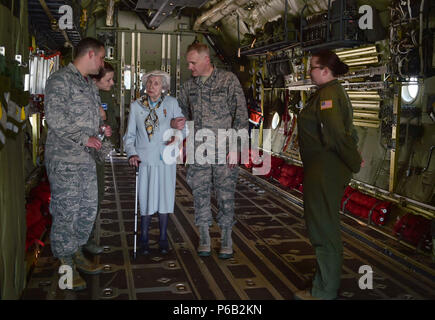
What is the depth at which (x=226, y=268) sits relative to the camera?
423cm

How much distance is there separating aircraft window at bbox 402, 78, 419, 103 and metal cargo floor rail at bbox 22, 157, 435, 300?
2.02 meters

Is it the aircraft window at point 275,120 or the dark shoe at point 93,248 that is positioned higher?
the aircraft window at point 275,120

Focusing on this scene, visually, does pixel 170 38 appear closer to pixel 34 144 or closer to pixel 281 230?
pixel 34 144

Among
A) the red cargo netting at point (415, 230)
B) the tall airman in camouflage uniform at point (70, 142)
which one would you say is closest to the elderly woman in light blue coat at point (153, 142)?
the tall airman in camouflage uniform at point (70, 142)

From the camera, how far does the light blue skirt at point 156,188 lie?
14.8 ft

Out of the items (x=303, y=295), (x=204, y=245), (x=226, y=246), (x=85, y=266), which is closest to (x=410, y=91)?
(x=226, y=246)

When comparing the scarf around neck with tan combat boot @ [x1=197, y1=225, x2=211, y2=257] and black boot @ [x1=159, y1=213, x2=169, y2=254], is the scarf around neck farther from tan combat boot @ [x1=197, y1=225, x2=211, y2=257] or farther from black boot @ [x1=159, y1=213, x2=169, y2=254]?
tan combat boot @ [x1=197, y1=225, x2=211, y2=257]

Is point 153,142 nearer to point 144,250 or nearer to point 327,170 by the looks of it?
point 144,250

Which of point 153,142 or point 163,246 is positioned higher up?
point 153,142

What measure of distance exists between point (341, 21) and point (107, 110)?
360 cm

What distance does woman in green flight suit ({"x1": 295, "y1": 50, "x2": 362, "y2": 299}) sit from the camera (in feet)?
10.6

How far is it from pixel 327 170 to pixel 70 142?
2.06 m

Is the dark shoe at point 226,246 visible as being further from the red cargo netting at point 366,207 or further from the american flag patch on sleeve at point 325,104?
the red cargo netting at point 366,207

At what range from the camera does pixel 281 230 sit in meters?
5.63
